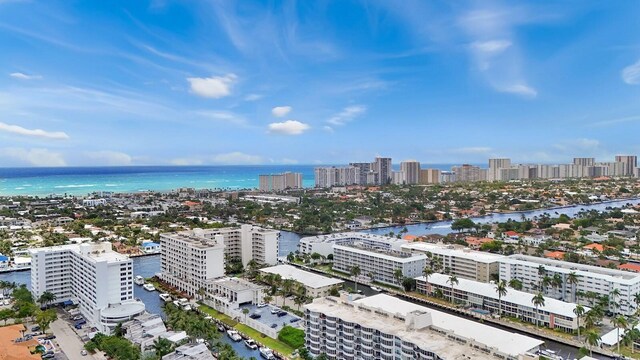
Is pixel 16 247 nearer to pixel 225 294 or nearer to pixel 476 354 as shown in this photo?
pixel 225 294

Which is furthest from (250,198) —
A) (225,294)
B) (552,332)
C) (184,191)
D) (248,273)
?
(552,332)

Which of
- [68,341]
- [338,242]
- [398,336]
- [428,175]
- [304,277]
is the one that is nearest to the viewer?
[398,336]

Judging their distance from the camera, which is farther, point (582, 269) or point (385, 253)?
point (385, 253)

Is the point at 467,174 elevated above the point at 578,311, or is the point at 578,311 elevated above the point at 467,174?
the point at 467,174

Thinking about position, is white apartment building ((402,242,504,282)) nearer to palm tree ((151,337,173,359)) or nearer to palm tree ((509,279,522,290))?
palm tree ((509,279,522,290))

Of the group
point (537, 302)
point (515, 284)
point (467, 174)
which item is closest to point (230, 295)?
point (537, 302)

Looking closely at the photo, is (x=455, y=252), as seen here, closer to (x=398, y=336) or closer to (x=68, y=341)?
(x=398, y=336)
